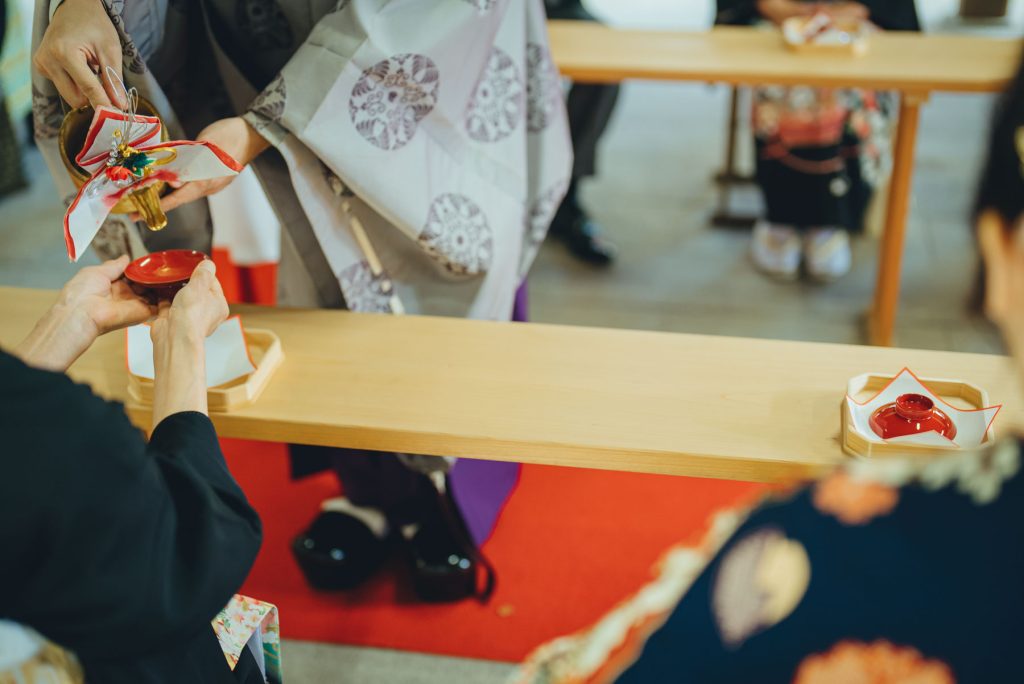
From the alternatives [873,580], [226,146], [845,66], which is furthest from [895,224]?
[873,580]

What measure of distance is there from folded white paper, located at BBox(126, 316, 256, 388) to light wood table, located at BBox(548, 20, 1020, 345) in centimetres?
124

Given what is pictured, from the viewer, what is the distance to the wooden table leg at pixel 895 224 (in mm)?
2238

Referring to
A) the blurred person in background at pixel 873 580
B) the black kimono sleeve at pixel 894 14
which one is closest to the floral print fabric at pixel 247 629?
the blurred person in background at pixel 873 580

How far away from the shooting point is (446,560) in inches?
68.0

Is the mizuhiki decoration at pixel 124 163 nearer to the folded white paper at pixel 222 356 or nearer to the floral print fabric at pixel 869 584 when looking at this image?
the folded white paper at pixel 222 356

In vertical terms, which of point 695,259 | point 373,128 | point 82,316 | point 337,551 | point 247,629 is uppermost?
point 373,128

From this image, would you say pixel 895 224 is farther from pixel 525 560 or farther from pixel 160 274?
pixel 160 274

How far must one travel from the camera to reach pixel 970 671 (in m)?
0.59

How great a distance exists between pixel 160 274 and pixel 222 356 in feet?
0.55

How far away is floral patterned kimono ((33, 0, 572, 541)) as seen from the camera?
1320mm

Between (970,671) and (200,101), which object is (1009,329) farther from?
(200,101)

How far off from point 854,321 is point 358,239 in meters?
1.63

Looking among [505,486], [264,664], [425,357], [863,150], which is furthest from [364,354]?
[863,150]

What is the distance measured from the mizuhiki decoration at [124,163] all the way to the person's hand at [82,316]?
42 mm
